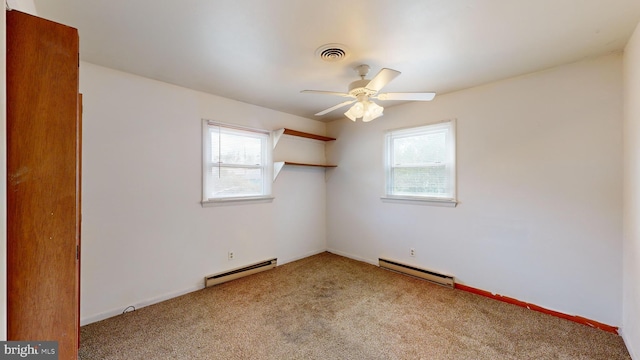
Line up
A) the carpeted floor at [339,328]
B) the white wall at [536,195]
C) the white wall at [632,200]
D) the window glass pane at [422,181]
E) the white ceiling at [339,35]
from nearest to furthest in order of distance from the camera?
1. the white ceiling at [339,35]
2. the white wall at [632,200]
3. the carpeted floor at [339,328]
4. the white wall at [536,195]
5. the window glass pane at [422,181]

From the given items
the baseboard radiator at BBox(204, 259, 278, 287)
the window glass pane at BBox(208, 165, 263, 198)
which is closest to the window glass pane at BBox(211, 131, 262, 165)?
the window glass pane at BBox(208, 165, 263, 198)

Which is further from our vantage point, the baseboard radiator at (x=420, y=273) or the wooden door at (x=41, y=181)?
the baseboard radiator at (x=420, y=273)

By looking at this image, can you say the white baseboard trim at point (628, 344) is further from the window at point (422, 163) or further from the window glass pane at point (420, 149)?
the window glass pane at point (420, 149)

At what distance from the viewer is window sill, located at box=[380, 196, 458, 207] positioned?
3146 millimetres

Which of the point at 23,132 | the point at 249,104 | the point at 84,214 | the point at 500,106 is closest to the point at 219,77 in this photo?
the point at 249,104

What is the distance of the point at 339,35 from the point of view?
1.89 metres

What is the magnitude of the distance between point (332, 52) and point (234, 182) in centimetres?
209

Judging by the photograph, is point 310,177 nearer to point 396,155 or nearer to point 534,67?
point 396,155

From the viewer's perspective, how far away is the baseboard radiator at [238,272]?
10.2ft

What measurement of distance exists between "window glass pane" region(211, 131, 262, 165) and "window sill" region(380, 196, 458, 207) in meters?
1.91

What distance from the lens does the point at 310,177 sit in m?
4.36

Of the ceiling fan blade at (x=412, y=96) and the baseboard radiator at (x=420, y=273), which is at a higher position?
the ceiling fan blade at (x=412, y=96)

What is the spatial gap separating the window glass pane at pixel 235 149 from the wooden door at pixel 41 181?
2.27 metres

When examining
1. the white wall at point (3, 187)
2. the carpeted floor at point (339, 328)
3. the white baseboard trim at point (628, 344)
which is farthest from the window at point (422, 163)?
the white wall at point (3, 187)
